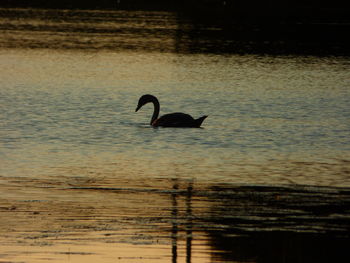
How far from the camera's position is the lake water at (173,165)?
12.1m

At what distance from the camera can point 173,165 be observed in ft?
60.2

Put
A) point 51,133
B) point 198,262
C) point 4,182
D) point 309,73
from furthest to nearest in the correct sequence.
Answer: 1. point 309,73
2. point 51,133
3. point 4,182
4. point 198,262

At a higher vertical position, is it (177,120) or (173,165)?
(173,165)

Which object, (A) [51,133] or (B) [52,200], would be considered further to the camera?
(A) [51,133]

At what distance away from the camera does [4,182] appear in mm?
16031

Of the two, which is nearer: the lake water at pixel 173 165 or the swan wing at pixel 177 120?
the lake water at pixel 173 165

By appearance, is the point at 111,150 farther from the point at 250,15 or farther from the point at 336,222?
the point at 250,15

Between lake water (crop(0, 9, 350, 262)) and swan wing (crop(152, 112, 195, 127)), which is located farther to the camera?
swan wing (crop(152, 112, 195, 127))

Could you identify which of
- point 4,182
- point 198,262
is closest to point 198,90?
point 4,182

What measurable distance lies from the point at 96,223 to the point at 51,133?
9756 millimetres

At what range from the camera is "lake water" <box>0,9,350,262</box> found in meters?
12.1

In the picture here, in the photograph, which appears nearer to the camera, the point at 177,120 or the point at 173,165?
the point at 173,165

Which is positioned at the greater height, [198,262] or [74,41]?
[198,262]

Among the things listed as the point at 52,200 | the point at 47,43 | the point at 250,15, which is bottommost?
the point at 250,15
